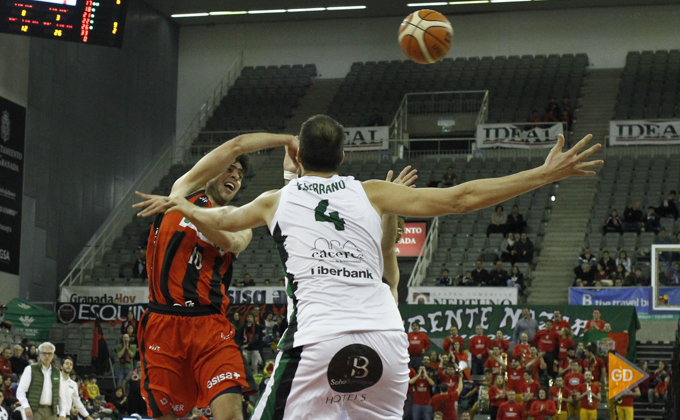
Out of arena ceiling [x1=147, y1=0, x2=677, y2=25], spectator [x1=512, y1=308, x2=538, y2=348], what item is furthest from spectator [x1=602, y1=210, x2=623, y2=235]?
arena ceiling [x1=147, y1=0, x2=677, y2=25]

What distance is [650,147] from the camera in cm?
2773

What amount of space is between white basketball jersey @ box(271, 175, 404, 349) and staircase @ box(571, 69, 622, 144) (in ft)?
A: 85.1

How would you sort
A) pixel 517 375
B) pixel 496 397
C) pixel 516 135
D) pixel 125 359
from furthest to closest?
1. pixel 516 135
2. pixel 125 359
3. pixel 517 375
4. pixel 496 397

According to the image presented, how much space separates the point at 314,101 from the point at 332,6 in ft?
11.6

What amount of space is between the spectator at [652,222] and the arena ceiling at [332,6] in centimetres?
1079

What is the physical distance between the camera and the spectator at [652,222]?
76.6ft

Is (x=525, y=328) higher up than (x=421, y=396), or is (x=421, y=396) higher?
(x=525, y=328)

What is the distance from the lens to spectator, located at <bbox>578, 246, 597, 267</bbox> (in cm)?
2198

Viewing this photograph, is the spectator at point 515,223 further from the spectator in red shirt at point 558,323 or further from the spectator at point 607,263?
the spectator in red shirt at point 558,323

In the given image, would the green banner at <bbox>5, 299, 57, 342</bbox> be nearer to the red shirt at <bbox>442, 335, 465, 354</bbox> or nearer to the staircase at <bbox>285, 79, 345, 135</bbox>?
the red shirt at <bbox>442, 335, 465, 354</bbox>

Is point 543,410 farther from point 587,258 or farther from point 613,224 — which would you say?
point 613,224

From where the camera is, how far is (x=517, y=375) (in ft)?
55.7

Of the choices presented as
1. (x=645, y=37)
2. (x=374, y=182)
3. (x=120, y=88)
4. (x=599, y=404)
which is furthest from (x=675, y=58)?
(x=374, y=182)

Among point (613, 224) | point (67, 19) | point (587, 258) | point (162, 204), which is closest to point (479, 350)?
point (587, 258)
